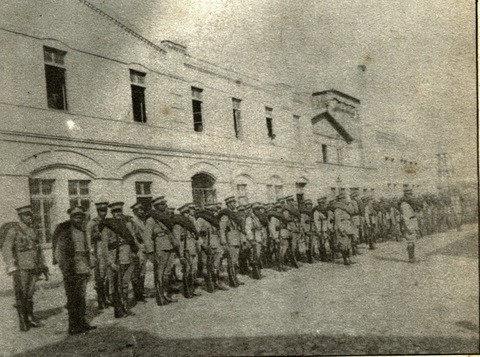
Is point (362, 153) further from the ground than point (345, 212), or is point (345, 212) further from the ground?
point (362, 153)

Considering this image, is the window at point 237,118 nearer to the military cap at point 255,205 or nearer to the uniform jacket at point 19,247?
the military cap at point 255,205

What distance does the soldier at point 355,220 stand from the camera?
16.7 ft

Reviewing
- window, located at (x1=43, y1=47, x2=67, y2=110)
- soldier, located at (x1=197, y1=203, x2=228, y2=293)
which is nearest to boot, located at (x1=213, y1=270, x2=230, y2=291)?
soldier, located at (x1=197, y1=203, x2=228, y2=293)

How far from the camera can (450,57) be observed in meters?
4.48

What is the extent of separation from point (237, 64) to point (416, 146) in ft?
7.73

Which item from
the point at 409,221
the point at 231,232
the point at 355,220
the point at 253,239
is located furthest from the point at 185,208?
the point at 409,221

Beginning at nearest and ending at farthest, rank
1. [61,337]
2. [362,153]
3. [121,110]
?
[61,337] → [121,110] → [362,153]

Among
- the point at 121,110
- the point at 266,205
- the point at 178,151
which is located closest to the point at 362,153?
the point at 266,205

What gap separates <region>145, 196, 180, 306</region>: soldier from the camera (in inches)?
175

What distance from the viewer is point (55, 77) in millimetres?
4246

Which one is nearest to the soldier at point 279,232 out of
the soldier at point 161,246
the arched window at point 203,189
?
the arched window at point 203,189

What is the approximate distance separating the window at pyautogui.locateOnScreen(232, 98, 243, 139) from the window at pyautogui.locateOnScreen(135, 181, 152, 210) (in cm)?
125

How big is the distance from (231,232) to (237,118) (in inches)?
57.4

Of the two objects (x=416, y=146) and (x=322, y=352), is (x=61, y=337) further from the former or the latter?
(x=416, y=146)
